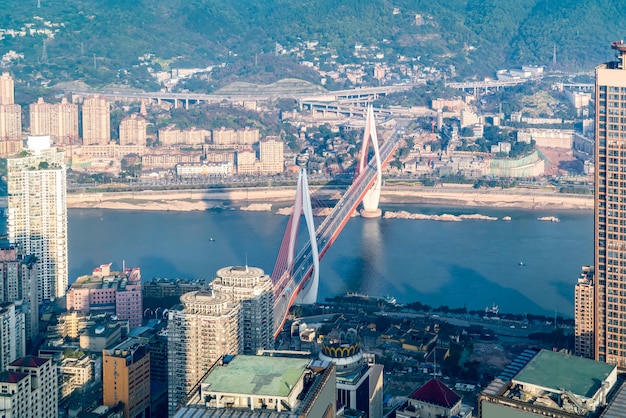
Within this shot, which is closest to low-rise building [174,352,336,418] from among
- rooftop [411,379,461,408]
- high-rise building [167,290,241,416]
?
rooftop [411,379,461,408]

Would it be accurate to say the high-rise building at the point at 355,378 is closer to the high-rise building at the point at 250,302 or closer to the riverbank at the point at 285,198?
the high-rise building at the point at 250,302

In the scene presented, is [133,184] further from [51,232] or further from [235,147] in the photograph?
[51,232]

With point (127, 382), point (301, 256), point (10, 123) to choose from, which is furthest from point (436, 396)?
point (10, 123)

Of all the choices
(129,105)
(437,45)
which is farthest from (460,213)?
(437,45)

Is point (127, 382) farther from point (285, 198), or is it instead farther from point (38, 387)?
point (285, 198)

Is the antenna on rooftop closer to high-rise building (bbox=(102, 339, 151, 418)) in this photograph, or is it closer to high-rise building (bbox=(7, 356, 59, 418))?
high-rise building (bbox=(102, 339, 151, 418))

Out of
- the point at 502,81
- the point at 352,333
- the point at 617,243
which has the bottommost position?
the point at 352,333

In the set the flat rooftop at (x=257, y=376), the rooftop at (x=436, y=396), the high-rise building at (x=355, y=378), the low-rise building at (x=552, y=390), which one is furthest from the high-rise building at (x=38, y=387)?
the low-rise building at (x=552, y=390)
